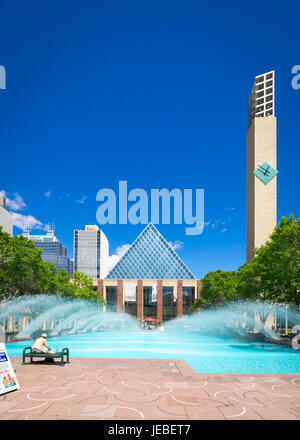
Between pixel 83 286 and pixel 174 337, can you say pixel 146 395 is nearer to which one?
pixel 174 337

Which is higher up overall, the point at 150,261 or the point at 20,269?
the point at 20,269

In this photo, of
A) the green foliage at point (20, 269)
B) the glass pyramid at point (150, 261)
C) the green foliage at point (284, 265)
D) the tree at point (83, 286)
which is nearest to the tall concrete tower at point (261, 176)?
the tree at point (83, 286)

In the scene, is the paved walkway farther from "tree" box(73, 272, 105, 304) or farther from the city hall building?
the city hall building

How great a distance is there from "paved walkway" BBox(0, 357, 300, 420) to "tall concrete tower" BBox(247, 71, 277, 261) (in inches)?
2168

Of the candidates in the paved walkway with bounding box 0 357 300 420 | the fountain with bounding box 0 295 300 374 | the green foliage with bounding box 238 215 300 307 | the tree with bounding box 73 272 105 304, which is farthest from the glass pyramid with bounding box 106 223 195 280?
the paved walkway with bounding box 0 357 300 420

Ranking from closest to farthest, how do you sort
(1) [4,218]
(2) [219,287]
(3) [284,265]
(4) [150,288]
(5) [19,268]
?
(3) [284,265]
(5) [19,268]
(2) [219,287]
(4) [150,288]
(1) [4,218]

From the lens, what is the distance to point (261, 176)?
66.1 meters

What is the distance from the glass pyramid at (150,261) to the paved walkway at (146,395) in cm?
8092

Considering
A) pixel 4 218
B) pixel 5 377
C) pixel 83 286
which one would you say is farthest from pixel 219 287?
pixel 4 218

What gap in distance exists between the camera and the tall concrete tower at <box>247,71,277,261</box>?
6394cm

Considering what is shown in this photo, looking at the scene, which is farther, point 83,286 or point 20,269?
point 83,286

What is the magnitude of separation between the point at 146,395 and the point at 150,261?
298 feet

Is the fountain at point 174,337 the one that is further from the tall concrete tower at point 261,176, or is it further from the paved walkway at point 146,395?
the tall concrete tower at point 261,176
